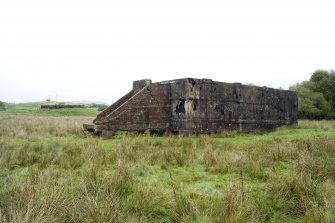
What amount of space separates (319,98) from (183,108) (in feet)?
63.9

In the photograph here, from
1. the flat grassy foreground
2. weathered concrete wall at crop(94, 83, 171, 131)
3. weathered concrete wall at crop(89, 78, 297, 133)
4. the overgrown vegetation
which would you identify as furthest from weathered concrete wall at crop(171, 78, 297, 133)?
the overgrown vegetation

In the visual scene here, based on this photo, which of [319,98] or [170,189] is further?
[319,98]

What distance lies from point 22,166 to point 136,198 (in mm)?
3572

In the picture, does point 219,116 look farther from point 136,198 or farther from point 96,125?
point 136,198

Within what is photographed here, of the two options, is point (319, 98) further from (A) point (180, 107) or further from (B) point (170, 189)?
(B) point (170, 189)

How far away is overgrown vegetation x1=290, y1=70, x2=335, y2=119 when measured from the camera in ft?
88.5

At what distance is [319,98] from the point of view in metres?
27.4

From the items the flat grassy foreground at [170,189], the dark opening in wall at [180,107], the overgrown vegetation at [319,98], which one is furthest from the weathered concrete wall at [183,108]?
the overgrown vegetation at [319,98]

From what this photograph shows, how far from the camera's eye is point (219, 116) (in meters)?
13.3

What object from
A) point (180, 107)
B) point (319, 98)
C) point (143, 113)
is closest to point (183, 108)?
point (180, 107)

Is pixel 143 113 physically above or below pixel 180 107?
below

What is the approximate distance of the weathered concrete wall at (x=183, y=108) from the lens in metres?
11.5

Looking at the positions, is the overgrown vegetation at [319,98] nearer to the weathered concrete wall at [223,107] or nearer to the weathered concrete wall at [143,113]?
the weathered concrete wall at [223,107]

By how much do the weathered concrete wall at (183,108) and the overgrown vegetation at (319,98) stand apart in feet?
47.1
